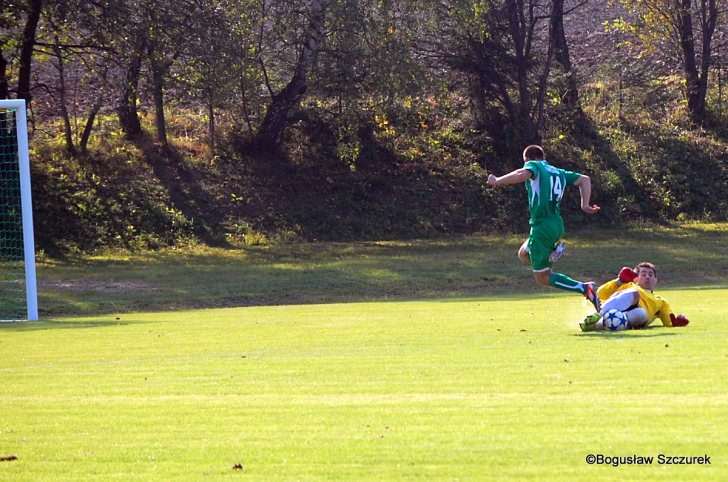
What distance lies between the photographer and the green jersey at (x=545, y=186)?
Answer: 13.1m

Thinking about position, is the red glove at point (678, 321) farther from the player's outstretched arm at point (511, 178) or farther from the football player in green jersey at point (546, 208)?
the player's outstretched arm at point (511, 178)

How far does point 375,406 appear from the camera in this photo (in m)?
7.57

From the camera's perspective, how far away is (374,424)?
6.95 meters

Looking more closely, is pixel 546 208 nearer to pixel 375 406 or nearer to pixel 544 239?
pixel 544 239

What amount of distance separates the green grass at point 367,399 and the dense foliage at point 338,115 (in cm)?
1715

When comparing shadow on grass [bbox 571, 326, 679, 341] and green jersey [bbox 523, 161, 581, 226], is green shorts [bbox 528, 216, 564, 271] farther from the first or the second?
shadow on grass [bbox 571, 326, 679, 341]

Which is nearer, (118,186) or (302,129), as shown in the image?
(118,186)

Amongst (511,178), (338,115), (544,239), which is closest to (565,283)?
(544,239)

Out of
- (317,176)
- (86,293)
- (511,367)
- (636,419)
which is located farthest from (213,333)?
(317,176)

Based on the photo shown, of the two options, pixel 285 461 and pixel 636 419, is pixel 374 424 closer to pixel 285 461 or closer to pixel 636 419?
pixel 285 461

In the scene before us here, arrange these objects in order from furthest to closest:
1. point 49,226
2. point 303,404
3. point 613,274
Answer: point 49,226 → point 613,274 → point 303,404

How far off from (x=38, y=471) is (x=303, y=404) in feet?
6.61

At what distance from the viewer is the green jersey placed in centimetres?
1309

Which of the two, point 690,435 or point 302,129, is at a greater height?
point 302,129
